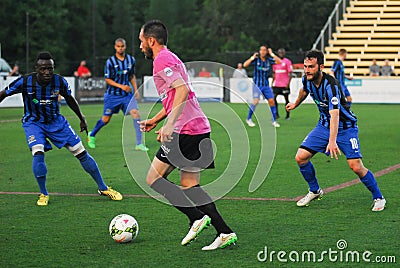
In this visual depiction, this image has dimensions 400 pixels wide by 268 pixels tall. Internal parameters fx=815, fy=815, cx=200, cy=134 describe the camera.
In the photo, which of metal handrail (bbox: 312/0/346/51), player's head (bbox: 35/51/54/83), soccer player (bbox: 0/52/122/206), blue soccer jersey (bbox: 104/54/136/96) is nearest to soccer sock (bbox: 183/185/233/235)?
soccer player (bbox: 0/52/122/206)

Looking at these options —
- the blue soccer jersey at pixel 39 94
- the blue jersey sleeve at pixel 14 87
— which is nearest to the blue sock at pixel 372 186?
the blue soccer jersey at pixel 39 94

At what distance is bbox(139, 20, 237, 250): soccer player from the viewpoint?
21.6 feet

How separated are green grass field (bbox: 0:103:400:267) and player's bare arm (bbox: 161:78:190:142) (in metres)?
0.99

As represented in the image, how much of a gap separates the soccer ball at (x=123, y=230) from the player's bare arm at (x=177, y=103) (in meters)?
1.01

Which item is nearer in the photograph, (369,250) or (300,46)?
(369,250)

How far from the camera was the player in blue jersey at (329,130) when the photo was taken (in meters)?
8.28

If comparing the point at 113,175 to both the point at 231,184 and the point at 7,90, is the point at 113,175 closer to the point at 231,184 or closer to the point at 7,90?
the point at 231,184

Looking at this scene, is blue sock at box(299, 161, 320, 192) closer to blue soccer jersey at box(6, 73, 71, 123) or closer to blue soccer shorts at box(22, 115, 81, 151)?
blue soccer shorts at box(22, 115, 81, 151)

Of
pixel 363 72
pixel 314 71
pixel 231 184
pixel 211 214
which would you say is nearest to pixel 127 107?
pixel 231 184

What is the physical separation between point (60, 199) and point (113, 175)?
2.19 meters

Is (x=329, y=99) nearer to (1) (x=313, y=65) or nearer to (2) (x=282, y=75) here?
(1) (x=313, y=65)

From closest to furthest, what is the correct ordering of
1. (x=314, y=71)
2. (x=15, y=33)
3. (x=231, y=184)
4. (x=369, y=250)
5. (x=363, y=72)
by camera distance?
(x=369, y=250) → (x=314, y=71) → (x=231, y=184) → (x=363, y=72) → (x=15, y=33)

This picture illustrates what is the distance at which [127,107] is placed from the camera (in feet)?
50.5

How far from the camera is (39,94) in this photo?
363 inches
